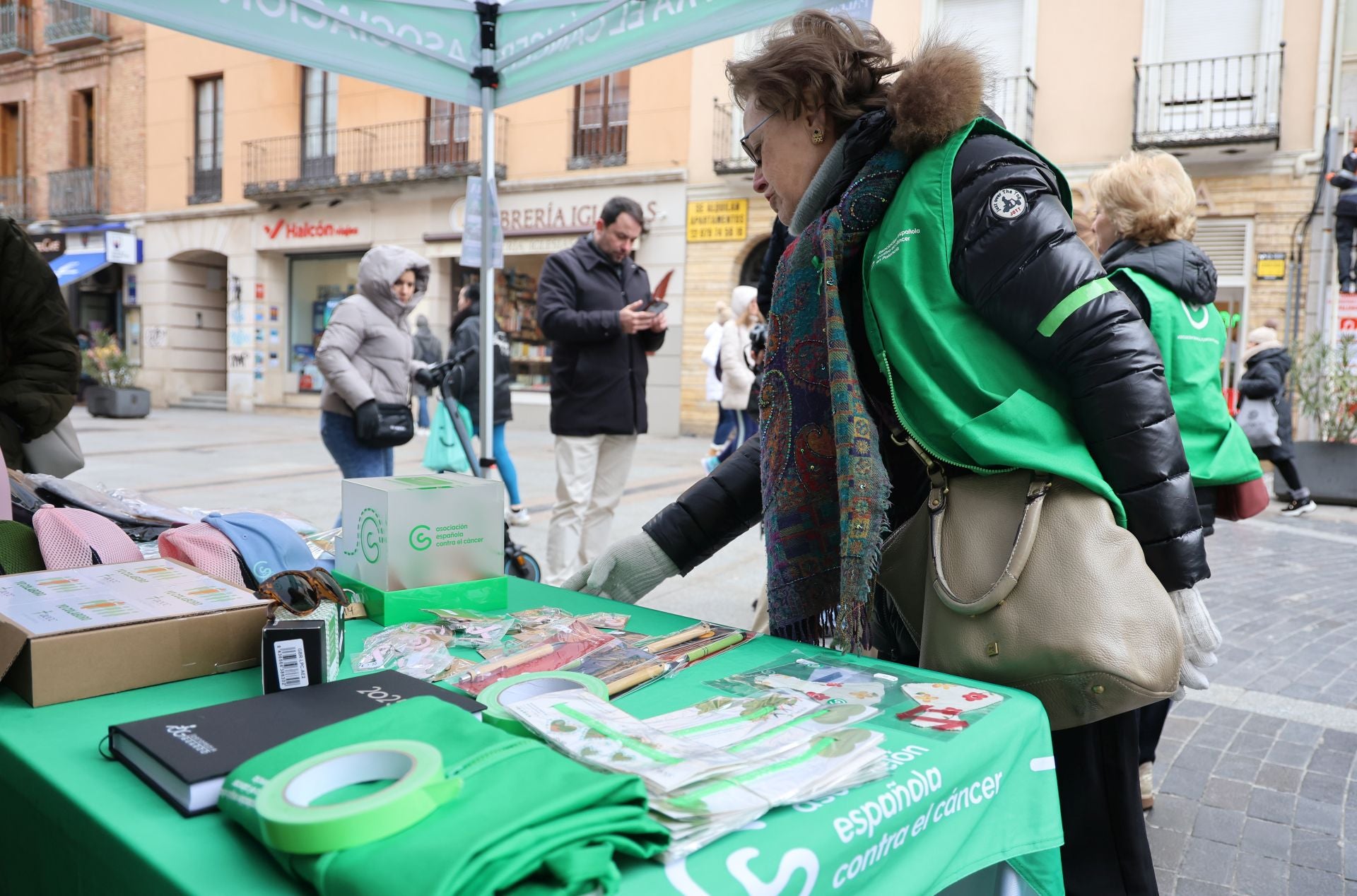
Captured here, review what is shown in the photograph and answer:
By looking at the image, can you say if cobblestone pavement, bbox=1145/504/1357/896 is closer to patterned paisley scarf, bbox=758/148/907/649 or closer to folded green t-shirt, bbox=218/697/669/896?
patterned paisley scarf, bbox=758/148/907/649

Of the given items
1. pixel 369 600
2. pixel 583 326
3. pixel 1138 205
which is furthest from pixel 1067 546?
pixel 583 326

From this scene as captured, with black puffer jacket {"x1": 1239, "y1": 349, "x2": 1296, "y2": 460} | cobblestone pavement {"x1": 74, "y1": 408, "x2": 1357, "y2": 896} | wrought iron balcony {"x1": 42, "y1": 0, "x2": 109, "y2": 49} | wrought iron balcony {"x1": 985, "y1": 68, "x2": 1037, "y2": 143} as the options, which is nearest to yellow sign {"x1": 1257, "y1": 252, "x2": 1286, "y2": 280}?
wrought iron balcony {"x1": 985, "y1": 68, "x2": 1037, "y2": 143}

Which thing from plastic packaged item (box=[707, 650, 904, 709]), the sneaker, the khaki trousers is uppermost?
plastic packaged item (box=[707, 650, 904, 709])

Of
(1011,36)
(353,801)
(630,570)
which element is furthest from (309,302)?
(353,801)

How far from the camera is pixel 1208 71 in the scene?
12125 millimetres

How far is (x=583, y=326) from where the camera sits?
14.5 ft

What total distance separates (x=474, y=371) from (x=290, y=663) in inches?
224

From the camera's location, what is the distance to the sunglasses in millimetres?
1413

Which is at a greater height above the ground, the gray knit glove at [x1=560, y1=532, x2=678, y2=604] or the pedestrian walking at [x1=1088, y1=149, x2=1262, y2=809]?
the pedestrian walking at [x1=1088, y1=149, x2=1262, y2=809]

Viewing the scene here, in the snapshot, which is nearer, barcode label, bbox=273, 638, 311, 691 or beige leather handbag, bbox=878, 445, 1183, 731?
barcode label, bbox=273, 638, 311, 691

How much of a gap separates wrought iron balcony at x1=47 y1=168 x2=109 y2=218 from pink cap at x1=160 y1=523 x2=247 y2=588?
71.8 feet

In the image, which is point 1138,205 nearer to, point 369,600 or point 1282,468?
point 369,600

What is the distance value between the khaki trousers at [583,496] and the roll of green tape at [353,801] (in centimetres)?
369

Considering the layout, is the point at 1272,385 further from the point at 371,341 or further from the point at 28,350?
the point at 28,350
